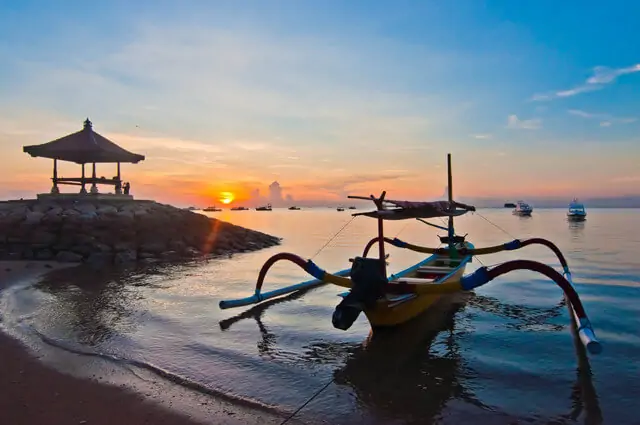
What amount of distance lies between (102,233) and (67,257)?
2625mm

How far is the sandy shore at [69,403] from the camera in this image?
538cm

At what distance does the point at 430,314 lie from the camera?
38.3ft

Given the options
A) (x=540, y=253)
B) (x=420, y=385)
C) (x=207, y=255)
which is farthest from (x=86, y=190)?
(x=540, y=253)

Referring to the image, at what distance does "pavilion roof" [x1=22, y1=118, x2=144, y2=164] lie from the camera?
2477cm

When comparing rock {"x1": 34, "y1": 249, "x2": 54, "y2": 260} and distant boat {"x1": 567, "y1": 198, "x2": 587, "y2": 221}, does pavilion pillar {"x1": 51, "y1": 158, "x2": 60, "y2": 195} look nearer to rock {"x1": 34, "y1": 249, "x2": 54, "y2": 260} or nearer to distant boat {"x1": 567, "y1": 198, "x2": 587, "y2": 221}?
rock {"x1": 34, "y1": 249, "x2": 54, "y2": 260}

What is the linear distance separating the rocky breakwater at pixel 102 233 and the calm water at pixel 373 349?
621cm

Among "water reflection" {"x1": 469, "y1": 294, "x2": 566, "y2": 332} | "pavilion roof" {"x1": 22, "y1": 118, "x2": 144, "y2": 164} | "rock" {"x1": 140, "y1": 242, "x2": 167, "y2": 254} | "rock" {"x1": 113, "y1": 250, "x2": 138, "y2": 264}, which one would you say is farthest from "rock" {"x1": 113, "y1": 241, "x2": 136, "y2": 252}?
"water reflection" {"x1": 469, "y1": 294, "x2": 566, "y2": 332}

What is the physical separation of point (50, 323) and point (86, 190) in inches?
767

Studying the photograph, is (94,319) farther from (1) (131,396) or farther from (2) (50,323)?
(1) (131,396)

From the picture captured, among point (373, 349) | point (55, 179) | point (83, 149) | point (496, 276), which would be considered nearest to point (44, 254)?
point (83, 149)

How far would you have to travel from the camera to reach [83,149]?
2473 cm

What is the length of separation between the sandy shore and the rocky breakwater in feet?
51.0

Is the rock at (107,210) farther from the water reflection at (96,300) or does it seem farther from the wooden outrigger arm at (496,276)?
the wooden outrigger arm at (496,276)

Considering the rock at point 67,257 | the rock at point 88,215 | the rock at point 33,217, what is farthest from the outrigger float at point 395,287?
the rock at point 33,217
